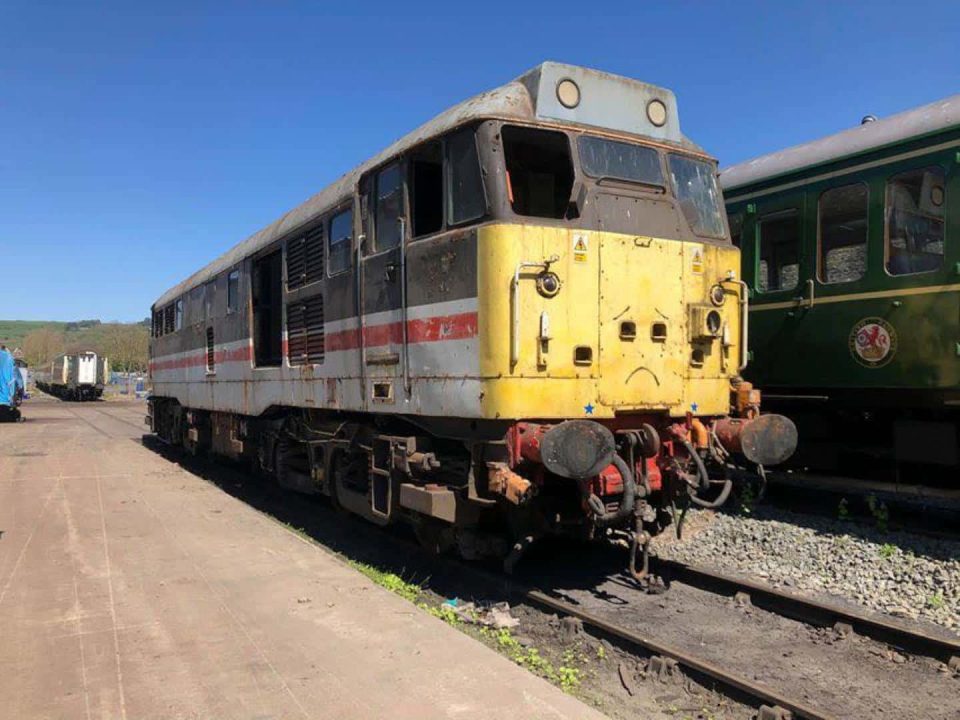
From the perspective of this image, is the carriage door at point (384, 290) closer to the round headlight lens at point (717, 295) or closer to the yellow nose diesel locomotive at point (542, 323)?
the yellow nose diesel locomotive at point (542, 323)

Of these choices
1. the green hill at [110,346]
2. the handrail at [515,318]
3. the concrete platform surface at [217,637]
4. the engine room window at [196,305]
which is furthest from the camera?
the green hill at [110,346]

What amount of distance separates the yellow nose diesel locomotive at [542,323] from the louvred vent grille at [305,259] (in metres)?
0.66

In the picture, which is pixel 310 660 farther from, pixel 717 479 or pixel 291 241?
pixel 291 241

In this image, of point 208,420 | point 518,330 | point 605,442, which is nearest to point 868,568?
point 605,442

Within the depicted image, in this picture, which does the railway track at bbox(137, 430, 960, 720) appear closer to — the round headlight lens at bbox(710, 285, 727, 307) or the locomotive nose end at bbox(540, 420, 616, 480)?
the locomotive nose end at bbox(540, 420, 616, 480)

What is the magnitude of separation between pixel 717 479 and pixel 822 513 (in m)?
2.55

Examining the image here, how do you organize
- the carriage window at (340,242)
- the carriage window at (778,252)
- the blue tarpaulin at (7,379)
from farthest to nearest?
the blue tarpaulin at (7,379)
the carriage window at (778,252)
the carriage window at (340,242)

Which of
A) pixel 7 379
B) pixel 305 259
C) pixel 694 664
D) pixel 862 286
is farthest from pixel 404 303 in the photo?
pixel 7 379

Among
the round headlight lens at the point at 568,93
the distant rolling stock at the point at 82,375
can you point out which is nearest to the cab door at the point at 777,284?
the round headlight lens at the point at 568,93

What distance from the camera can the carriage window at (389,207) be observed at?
20.6 feet

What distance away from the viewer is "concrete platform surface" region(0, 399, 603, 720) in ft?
12.8

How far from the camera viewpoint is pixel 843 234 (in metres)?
8.25

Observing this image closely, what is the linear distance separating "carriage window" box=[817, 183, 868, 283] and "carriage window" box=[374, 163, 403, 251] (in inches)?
199

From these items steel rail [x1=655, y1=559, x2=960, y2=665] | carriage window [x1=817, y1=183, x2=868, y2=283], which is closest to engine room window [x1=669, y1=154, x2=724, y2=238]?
carriage window [x1=817, y1=183, x2=868, y2=283]
